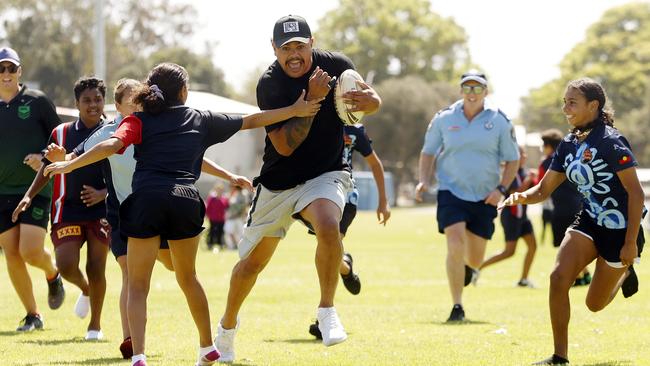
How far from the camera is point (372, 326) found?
11.3 metres

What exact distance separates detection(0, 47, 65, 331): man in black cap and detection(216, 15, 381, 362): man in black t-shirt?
10.4ft

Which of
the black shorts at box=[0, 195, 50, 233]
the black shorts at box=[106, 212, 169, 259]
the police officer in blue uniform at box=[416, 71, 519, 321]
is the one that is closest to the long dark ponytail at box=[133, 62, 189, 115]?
the black shorts at box=[106, 212, 169, 259]

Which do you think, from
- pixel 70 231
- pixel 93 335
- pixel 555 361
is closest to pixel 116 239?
pixel 70 231

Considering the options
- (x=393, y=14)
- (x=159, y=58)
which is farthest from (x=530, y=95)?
(x=159, y=58)

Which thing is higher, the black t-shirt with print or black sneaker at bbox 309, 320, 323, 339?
the black t-shirt with print

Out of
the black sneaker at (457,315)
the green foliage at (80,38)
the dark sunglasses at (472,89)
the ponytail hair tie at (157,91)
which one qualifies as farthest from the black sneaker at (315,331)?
the green foliage at (80,38)

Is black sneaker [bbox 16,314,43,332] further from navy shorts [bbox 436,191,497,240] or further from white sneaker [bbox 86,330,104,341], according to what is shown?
navy shorts [bbox 436,191,497,240]

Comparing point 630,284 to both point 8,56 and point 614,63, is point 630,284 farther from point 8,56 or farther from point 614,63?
point 614,63

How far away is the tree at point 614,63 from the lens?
93312 millimetres

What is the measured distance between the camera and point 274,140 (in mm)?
8141

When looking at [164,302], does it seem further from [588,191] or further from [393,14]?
[393,14]

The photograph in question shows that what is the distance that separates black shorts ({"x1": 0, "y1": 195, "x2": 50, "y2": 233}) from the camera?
10977 mm

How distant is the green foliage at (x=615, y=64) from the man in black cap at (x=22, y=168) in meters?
80.4

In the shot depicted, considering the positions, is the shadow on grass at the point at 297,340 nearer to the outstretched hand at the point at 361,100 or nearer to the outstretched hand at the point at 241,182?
the outstretched hand at the point at 241,182
